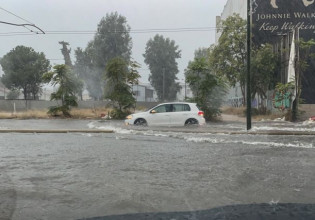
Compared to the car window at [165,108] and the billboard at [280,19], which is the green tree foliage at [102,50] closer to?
the billboard at [280,19]

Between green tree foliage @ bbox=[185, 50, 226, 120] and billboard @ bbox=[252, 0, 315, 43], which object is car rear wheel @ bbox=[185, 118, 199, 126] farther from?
billboard @ bbox=[252, 0, 315, 43]

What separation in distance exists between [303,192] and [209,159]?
11.7ft

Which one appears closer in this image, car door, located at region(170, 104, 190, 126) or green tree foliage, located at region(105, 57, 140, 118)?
car door, located at region(170, 104, 190, 126)

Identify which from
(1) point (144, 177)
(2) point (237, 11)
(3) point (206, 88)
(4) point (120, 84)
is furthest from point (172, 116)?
(2) point (237, 11)

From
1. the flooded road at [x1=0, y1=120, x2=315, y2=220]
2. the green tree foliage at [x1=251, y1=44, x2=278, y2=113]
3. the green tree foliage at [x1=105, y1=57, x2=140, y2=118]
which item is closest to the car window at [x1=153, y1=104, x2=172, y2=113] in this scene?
the flooded road at [x1=0, y1=120, x2=315, y2=220]

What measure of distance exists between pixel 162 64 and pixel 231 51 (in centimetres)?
4543

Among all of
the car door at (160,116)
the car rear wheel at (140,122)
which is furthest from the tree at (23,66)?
the car door at (160,116)

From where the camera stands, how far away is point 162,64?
259ft

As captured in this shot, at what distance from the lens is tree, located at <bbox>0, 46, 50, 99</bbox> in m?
55.7

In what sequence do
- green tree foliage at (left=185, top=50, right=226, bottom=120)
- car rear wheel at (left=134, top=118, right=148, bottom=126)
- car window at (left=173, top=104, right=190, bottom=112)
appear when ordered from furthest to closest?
green tree foliage at (left=185, top=50, right=226, bottom=120)
car rear wheel at (left=134, top=118, right=148, bottom=126)
car window at (left=173, top=104, right=190, bottom=112)

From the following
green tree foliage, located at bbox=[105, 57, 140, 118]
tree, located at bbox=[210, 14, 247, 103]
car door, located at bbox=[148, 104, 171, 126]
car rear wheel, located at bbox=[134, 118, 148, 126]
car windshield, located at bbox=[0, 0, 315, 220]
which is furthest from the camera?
tree, located at bbox=[210, 14, 247, 103]

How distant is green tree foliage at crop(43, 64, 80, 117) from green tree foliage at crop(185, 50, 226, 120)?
958cm

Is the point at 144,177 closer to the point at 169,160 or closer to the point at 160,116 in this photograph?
the point at 169,160

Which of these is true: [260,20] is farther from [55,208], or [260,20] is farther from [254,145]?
[55,208]
